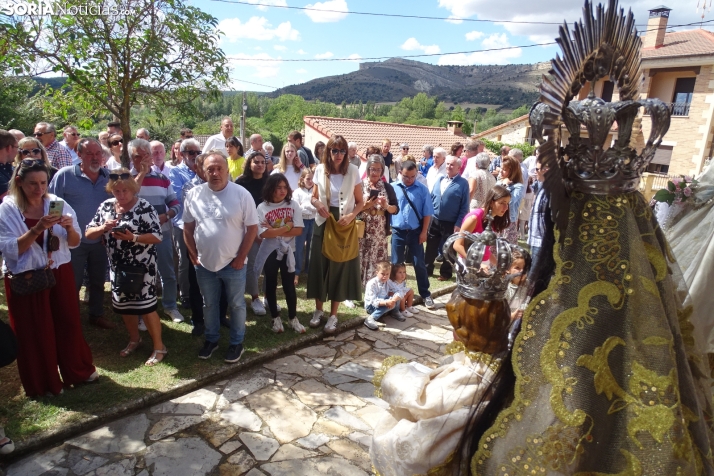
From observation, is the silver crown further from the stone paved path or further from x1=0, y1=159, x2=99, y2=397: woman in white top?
x1=0, y1=159, x2=99, y2=397: woman in white top

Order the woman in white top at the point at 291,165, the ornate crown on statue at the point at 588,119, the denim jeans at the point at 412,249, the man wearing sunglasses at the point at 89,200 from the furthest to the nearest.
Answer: the woman in white top at the point at 291,165 → the denim jeans at the point at 412,249 → the man wearing sunglasses at the point at 89,200 → the ornate crown on statue at the point at 588,119

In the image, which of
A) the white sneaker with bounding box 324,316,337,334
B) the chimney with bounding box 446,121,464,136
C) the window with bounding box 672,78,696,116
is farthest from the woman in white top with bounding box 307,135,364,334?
the chimney with bounding box 446,121,464,136

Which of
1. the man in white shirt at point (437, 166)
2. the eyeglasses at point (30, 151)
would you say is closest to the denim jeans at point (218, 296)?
the eyeglasses at point (30, 151)

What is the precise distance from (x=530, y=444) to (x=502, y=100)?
4886 inches

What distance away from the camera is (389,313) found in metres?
6.27

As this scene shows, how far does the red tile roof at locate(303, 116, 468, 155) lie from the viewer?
2328 cm

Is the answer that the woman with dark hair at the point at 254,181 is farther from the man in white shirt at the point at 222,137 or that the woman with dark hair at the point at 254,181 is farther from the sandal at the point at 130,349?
the man in white shirt at the point at 222,137

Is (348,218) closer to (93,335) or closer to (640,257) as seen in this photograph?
(93,335)

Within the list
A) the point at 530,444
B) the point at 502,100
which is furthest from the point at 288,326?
the point at 502,100

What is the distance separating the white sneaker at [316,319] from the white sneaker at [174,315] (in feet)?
4.91

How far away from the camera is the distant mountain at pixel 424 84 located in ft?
397

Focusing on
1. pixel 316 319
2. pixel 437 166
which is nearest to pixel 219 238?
pixel 316 319

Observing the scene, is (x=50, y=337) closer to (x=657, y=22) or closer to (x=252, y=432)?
(x=252, y=432)

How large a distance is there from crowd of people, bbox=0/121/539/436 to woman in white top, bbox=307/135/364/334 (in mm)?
16
